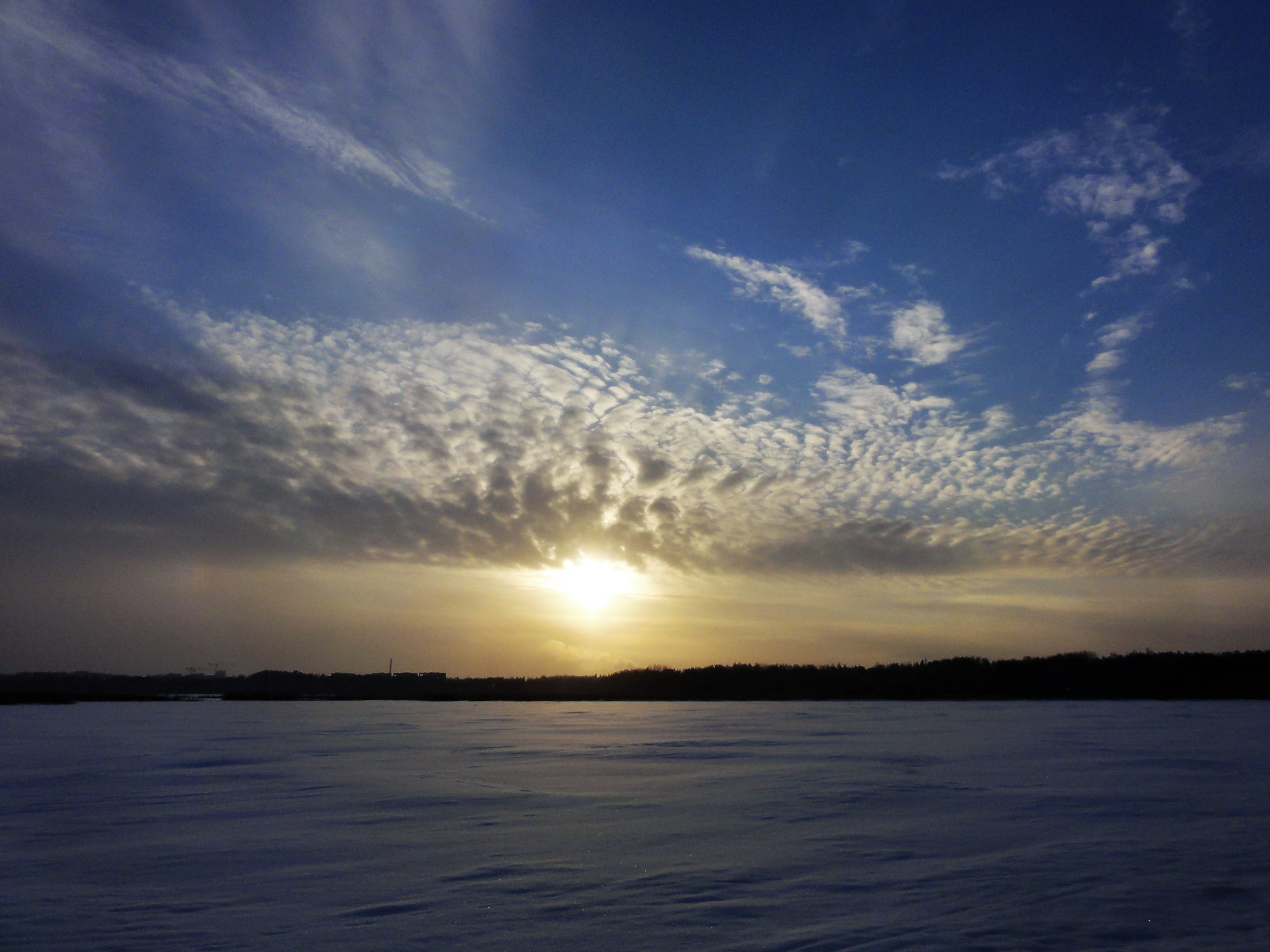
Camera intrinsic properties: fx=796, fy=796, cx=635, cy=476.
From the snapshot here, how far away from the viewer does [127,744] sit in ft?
87.7

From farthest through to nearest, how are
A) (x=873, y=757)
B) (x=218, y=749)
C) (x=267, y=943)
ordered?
1. (x=218, y=749)
2. (x=873, y=757)
3. (x=267, y=943)

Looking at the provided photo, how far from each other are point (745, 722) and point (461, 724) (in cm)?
1541

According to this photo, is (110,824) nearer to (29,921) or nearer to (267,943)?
(29,921)

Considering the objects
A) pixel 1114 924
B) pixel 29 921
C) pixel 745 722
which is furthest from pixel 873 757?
pixel 745 722

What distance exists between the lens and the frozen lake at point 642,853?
6324 millimetres

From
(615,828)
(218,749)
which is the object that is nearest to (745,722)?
(218,749)

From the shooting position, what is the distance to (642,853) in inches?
362

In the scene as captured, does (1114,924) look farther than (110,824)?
No

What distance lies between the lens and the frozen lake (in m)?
6.32

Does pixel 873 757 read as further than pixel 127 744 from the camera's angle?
No

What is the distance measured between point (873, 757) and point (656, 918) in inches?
617

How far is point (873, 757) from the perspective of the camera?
814 inches

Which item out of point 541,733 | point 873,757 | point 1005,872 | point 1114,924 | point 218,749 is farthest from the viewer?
point 541,733

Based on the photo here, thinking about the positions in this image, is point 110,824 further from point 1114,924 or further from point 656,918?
point 1114,924
